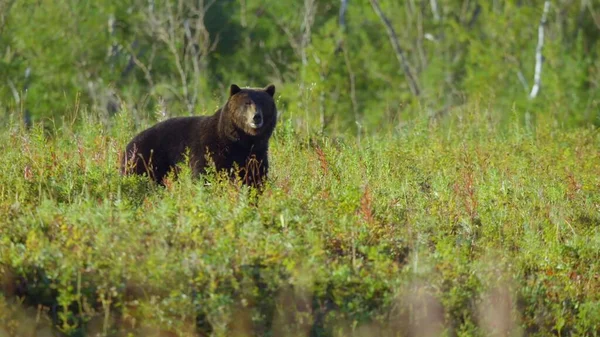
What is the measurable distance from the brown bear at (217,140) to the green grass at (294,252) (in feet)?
1.10

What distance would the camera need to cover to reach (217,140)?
894cm

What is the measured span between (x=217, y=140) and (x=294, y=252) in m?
3.03

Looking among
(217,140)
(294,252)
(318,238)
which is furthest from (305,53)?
(294,252)

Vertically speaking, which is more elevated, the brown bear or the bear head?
the bear head

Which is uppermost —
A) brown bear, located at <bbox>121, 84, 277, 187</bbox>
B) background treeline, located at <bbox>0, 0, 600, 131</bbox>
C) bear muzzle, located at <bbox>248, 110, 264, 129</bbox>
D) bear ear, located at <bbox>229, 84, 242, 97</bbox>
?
bear ear, located at <bbox>229, 84, 242, 97</bbox>

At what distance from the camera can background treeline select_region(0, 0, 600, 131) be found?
27.7m

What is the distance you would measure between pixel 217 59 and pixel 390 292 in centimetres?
3182

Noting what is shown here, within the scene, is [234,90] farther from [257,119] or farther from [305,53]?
[305,53]

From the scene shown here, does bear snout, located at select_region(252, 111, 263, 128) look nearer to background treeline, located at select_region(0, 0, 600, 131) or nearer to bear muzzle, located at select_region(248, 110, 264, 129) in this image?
bear muzzle, located at select_region(248, 110, 264, 129)

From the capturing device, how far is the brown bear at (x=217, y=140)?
8883 millimetres

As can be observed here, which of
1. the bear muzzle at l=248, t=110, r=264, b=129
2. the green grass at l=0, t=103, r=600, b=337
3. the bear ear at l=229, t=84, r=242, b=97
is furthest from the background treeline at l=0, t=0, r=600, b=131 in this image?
the green grass at l=0, t=103, r=600, b=337

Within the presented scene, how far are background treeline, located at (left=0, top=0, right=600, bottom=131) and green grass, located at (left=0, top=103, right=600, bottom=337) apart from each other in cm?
1549

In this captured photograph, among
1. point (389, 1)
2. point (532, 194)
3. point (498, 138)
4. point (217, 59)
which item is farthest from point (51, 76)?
point (532, 194)

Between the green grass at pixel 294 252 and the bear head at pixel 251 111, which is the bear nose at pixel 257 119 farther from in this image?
the green grass at pixel 294 252
